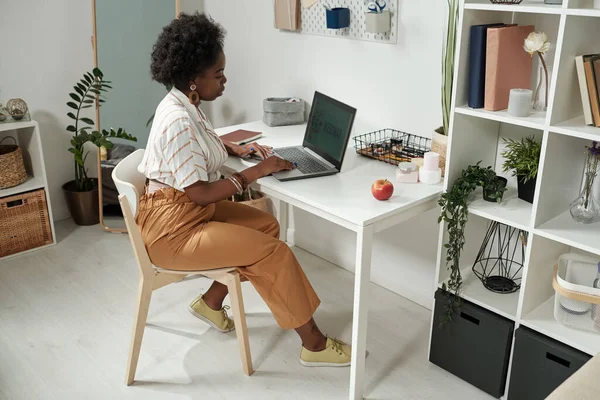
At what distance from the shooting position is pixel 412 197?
2.05 m

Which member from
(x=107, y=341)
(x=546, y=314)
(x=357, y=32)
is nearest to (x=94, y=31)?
(x=357, y=32)

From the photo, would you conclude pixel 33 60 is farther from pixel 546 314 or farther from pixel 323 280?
pixel 546 314

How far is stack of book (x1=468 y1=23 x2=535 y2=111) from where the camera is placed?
1880mm

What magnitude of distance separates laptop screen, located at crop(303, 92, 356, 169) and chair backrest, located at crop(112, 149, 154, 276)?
26.5 inches

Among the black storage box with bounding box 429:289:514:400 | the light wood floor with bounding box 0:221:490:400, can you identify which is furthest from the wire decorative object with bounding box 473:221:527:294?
the light wood floor with bounding box 0:221:490:400

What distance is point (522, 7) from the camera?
174cm

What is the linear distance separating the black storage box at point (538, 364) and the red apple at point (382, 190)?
1.98 feet

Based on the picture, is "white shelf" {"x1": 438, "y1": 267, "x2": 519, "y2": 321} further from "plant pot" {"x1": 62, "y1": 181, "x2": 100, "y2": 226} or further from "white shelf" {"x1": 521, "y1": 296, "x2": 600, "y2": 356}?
"plant pot" {"x1": 62, "y1": 181, "x2": 100, "y2": 226}

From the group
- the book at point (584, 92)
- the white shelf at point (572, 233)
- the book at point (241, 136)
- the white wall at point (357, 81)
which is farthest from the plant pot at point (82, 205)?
the book at point (584, 92)

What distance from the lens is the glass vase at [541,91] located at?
1.98 metres

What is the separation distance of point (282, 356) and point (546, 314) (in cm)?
97

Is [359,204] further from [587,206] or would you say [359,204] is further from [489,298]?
[587,206]

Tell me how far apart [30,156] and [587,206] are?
105 inches

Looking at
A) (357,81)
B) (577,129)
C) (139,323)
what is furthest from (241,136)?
(577,129)
